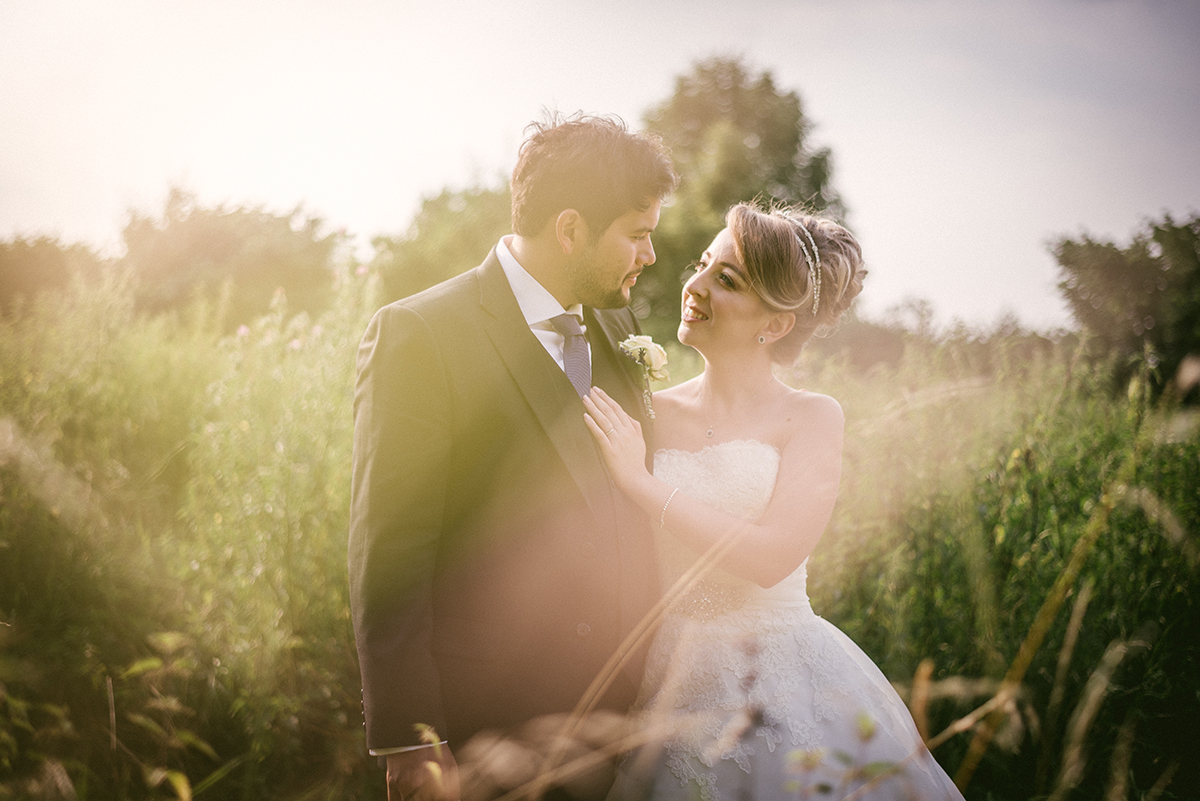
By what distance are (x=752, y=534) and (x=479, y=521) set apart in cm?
103

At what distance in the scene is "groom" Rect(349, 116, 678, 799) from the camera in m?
1.92

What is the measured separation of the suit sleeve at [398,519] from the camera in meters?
1.90

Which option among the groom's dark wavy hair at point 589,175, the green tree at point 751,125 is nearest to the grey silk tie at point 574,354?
the groom's dark wavy hair at point 589,175

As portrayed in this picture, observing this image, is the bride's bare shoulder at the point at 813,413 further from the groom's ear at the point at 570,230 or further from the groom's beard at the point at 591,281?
the groom's ear at the point at 570,230

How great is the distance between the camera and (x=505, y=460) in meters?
2.13

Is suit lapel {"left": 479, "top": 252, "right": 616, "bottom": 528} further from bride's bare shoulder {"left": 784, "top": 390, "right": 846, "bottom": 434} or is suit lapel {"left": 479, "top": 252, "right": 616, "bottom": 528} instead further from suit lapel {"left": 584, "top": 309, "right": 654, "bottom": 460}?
bride's bare shoulder {"left": 784, "top": 390, "right": 846, "bottom": 434}

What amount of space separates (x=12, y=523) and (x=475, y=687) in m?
3.09

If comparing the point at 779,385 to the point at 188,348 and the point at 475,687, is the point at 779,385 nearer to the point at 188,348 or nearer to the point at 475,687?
the point at 475,687

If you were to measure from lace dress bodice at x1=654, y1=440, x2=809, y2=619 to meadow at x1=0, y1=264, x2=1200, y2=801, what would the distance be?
653 mm

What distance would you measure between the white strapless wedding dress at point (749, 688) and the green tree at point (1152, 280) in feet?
15.1

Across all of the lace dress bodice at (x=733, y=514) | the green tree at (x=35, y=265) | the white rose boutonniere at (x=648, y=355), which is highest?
the green tree at (x=35, y=265)

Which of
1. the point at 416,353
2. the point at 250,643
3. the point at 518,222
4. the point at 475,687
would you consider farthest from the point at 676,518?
the point at 250,643

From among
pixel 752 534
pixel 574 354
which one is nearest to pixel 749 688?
pixel 752 534

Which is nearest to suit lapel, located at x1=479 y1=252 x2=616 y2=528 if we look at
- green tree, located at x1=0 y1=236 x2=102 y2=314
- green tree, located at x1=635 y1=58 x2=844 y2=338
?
green tree, located at x1=0 y1=236 x2=102 y2=314
